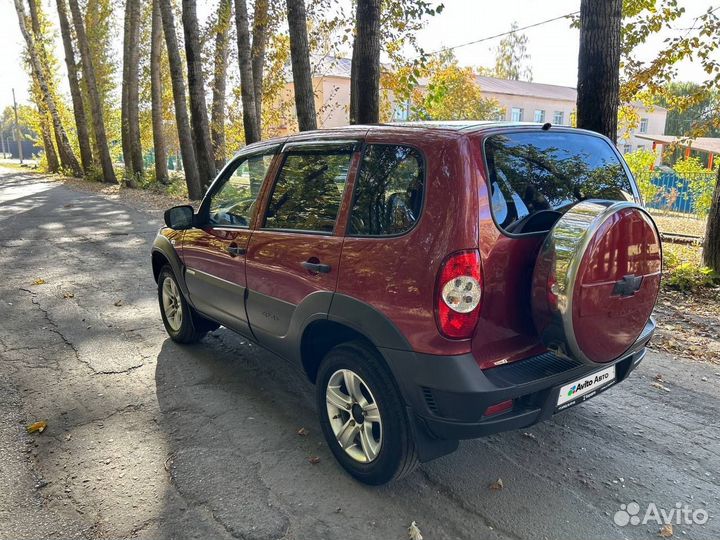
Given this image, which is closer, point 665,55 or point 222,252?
point 222,252

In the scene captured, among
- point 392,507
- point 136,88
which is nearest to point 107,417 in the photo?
point 392,507

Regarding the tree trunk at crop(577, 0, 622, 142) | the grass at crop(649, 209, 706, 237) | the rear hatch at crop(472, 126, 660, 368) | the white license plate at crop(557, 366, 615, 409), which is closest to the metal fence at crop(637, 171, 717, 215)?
the grass at crop(649, 209, 706, 237)

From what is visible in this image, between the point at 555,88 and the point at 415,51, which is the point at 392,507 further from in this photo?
the point at 555,88

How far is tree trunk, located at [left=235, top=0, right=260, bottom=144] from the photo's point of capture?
14172mm

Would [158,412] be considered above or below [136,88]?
below

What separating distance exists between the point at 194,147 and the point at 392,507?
15913 millimetres

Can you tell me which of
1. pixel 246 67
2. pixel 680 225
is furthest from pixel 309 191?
pixel 680 225

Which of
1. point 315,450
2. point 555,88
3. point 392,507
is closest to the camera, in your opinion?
point 392,507

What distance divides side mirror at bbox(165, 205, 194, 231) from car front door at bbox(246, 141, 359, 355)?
965 millimetres

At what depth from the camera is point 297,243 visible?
10.4ft

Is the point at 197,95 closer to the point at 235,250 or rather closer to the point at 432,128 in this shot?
the point at 235,250

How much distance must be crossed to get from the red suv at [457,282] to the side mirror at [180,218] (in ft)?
4.54

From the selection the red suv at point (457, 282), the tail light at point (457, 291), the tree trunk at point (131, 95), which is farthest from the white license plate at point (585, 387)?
the tree trunk at point (131, 95)

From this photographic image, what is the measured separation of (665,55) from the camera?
9.49m
